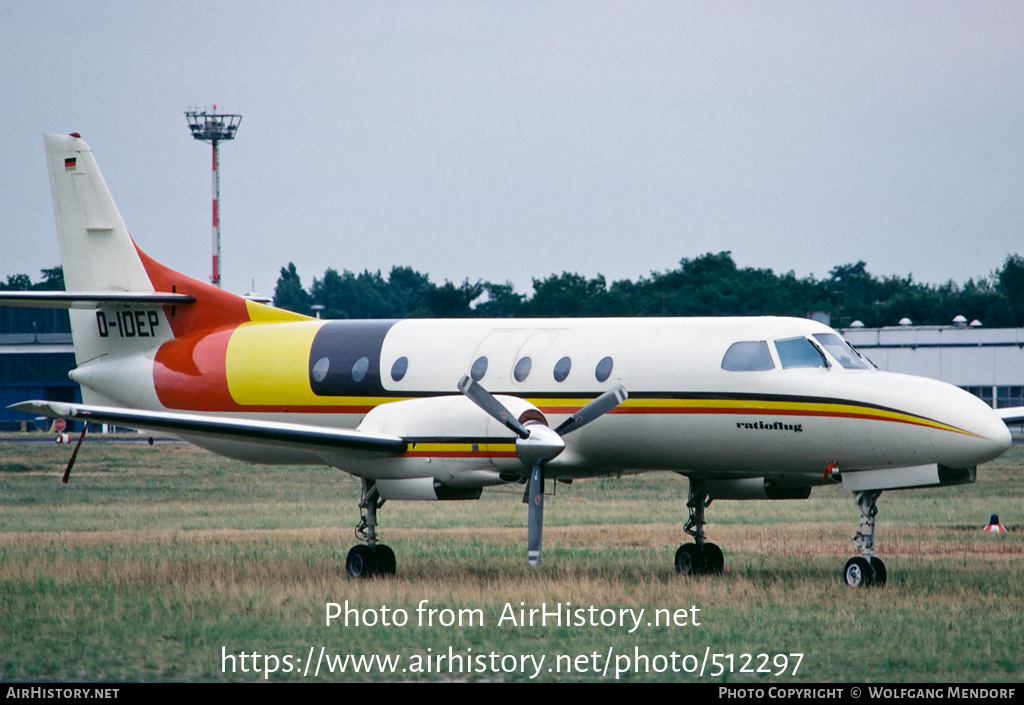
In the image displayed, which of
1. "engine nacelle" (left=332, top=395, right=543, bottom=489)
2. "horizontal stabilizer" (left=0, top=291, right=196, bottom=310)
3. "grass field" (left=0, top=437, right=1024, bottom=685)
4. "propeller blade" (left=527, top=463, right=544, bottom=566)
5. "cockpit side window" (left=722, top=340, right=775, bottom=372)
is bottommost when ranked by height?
"grass field" (left=0, top=437, right=1024, bottom=685)

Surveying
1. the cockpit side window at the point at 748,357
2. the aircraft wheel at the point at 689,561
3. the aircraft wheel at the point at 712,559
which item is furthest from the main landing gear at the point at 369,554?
the cockpit side window at the point at 748,357

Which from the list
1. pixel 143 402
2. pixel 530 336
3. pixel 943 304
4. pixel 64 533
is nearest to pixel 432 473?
pixel 530 336

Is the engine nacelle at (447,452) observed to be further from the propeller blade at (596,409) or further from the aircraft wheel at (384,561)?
the aircraft wheel at (384,561)

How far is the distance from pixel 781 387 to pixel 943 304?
8572cm

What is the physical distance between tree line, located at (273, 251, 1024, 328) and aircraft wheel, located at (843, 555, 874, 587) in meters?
52.5

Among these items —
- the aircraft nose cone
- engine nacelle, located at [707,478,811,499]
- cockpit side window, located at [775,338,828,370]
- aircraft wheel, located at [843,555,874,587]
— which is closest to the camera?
the aircraft nose cone

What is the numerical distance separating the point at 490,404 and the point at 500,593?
235 centimetres

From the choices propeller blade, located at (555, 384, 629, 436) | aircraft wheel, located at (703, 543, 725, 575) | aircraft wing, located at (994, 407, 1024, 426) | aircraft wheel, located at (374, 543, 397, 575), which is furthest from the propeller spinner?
aircraft wing, located at (994, 407, 1024, 426)

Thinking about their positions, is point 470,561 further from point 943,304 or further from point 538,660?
point 943,304

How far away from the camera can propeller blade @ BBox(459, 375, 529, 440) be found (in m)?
16.4

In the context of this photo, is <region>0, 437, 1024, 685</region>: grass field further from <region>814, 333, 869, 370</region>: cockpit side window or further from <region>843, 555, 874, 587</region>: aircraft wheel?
<region>814, 333, 869, 370</region>: cockpit side window

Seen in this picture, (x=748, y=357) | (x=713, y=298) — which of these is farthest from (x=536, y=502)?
(x=713, y=298)

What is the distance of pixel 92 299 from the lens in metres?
21.0

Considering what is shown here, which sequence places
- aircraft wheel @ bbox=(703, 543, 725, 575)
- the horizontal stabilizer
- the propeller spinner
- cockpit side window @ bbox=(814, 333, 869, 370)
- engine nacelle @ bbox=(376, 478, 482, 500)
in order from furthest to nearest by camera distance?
the horizontal stabilizer → aircraft wheel @ bbox=(703, 543, 725, 575) → engine nacelle @ bbox=(376, 478, 482, 500) → cockpit side window @ bbox=(814, 333, 869, 370) → the propeller spinner
